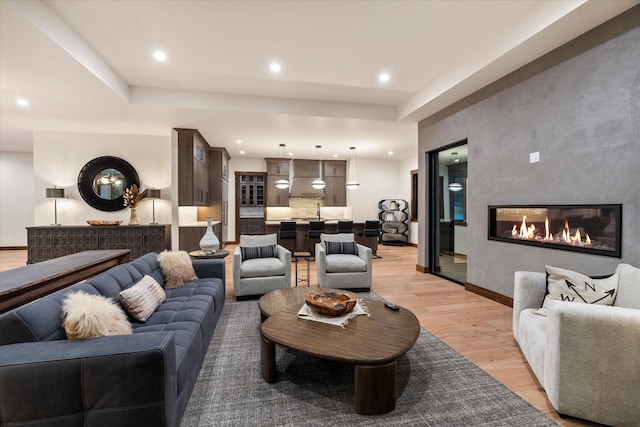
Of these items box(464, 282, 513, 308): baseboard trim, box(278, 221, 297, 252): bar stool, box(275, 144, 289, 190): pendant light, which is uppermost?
box(275, 144, 289, 190): pendant light

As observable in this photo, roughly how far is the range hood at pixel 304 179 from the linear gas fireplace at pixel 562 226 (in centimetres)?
592

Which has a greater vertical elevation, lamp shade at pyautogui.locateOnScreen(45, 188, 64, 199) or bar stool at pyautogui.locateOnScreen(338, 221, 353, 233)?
lamp shade at pyautogui.locateOnScreen(45, 188, 64, 199)

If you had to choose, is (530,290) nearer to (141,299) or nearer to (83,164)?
(141,299)

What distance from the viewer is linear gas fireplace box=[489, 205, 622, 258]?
2559mm

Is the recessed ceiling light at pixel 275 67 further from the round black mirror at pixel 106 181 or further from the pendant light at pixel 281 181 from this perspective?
the round black mirror at pixel 106 181

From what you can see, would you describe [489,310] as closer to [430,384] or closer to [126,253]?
[430,384]

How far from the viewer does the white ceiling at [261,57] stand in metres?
2.74

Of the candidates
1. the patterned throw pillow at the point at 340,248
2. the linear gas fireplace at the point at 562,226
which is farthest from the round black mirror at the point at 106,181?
the linear gas fireplace at the point at 562,226

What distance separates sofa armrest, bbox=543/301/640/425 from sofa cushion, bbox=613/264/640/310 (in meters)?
0.49

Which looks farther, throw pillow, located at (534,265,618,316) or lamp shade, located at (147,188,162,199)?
lamp shade, located at (147,188,162,199)

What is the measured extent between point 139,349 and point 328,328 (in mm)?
1177

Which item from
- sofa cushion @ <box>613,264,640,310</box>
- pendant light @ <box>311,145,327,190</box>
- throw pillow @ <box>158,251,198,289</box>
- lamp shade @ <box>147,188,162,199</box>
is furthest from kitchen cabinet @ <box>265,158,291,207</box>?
sofa cushion @ <box>613,264,640,310</box>

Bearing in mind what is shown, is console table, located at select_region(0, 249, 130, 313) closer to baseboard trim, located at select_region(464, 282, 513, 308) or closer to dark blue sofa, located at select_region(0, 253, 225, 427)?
dark blue sofa, located at select_region(0, 253, 225, 427)

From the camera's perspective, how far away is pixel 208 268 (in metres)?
3.25
